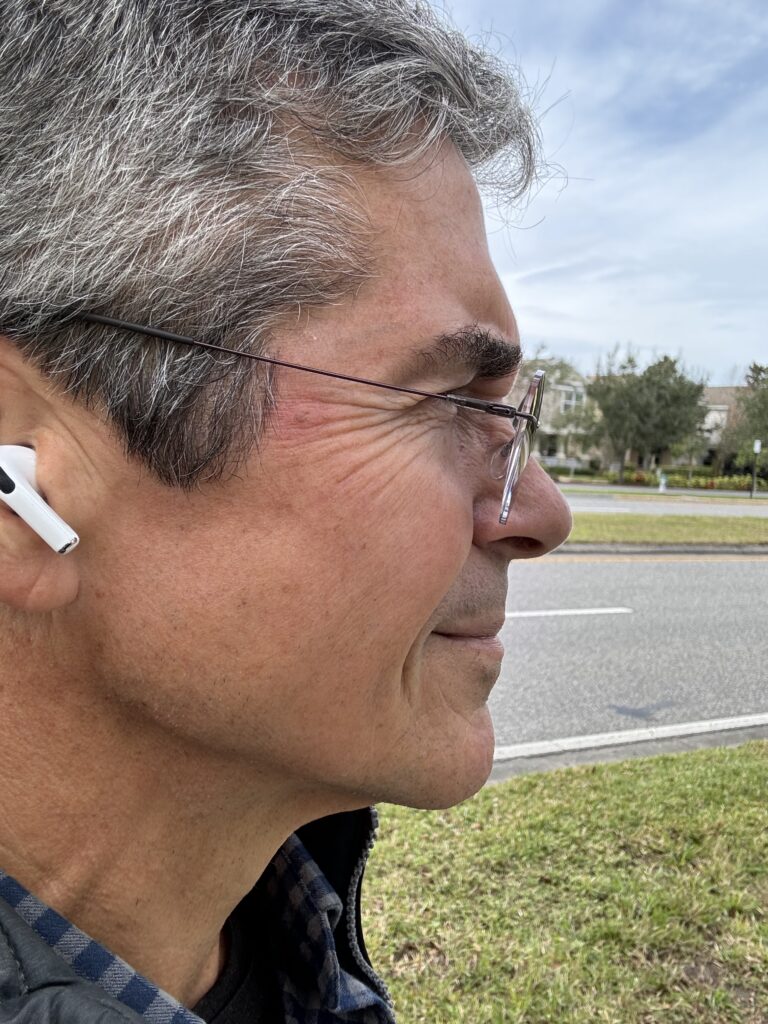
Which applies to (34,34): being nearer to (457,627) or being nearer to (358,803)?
(457,627)

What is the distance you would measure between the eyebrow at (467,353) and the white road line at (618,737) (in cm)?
391

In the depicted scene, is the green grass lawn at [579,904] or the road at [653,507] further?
the road at [653,507]

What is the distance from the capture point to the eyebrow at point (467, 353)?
3.90ft

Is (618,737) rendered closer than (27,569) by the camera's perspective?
No

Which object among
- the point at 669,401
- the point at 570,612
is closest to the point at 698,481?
the point at 669,401

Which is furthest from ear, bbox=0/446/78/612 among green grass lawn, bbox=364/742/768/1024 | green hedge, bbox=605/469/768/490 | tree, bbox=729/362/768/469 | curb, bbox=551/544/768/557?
green hedge, bbox=605/469/768/490

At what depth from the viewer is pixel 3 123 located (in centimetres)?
108

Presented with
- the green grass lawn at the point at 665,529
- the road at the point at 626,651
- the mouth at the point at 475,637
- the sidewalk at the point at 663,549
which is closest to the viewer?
the mouth at the point at 475,637

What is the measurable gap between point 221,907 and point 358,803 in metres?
0.30

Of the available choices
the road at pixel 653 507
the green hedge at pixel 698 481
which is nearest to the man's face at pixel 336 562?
the road at pixel 653 507

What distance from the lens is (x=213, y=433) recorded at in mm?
1085

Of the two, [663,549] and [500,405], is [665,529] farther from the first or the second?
[500,405]

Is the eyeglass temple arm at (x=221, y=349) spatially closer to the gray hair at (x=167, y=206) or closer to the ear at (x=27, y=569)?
the gray hair at (x=167, y=206)

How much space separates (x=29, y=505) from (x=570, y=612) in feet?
28.1
